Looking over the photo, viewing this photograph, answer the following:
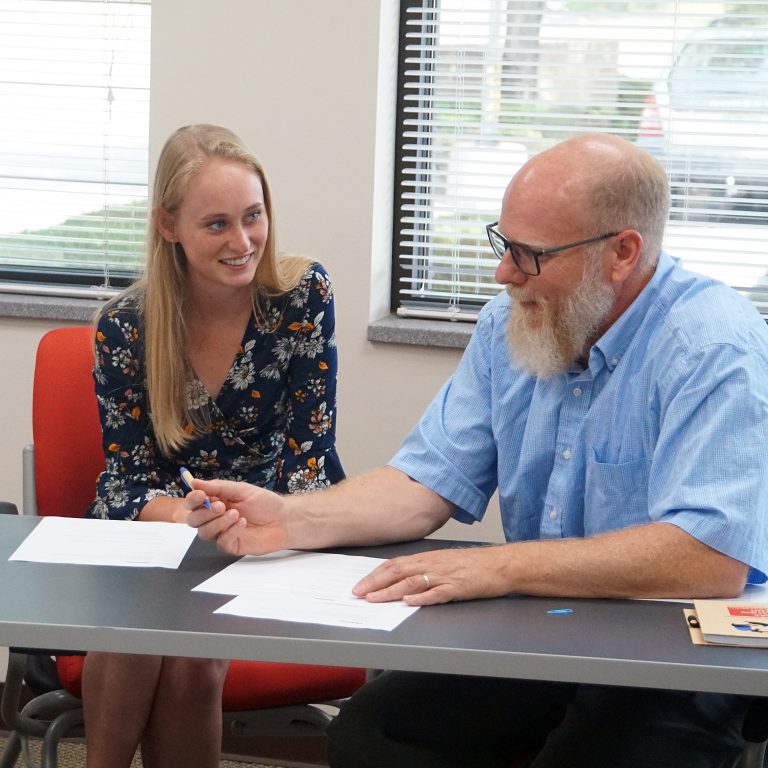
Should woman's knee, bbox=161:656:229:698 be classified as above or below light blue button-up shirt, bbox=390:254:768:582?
below

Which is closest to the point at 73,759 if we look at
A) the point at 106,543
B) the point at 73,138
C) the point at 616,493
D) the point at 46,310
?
the point at 46,310

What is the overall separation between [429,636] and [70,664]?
1017mm

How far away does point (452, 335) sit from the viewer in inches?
122

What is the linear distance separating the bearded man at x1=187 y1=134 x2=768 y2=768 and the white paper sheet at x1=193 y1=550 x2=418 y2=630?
0.04m

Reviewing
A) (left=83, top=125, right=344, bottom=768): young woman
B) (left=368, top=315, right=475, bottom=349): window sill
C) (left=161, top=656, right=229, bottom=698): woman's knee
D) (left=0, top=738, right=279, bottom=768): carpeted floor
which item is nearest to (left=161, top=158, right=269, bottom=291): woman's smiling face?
(left=83, top=125, right=344, bottom=768): young woman

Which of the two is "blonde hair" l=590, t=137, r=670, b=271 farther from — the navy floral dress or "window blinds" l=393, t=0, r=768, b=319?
"window blinds" l=393, t=0, r=768, b=319

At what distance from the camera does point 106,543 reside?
1819 mm

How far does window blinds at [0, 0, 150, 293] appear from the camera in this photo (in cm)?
342

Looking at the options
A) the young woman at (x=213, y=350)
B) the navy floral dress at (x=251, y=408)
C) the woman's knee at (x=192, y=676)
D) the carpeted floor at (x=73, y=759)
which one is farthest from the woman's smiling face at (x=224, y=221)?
the carpeted floor at (x=73, y=759)

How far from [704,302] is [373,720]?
84 cm

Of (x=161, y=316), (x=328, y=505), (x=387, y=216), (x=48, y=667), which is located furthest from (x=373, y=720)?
(x=387, y=216)

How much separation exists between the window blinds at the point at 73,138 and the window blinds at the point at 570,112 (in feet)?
2.61

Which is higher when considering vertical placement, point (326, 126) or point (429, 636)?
point (326, 126)

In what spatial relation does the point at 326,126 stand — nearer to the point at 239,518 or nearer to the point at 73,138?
the point at 73,138
